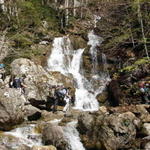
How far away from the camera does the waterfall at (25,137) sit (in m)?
10.6

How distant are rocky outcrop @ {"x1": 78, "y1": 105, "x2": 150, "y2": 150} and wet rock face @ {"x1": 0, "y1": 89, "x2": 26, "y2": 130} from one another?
3520 mm

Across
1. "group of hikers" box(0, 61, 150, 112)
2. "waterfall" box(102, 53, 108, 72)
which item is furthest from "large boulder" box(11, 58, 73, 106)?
"waterfall" box(102, 53, 108, 72)

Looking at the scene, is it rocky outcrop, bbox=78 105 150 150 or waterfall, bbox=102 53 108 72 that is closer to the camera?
rocky outcrop, bbox=78 105 150 150

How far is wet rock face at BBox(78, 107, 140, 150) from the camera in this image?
10708mm

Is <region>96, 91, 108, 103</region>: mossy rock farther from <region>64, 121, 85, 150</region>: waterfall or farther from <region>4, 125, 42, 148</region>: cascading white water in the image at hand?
<region>4, 125, 42, 148</region>: cascading white water

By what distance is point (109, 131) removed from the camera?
429 inches

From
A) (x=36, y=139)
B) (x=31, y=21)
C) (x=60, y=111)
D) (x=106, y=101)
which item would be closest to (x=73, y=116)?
(x=60, y=111)

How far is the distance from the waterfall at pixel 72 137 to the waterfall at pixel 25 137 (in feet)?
4.51

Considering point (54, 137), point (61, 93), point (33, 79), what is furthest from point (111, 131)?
point (33, 79)

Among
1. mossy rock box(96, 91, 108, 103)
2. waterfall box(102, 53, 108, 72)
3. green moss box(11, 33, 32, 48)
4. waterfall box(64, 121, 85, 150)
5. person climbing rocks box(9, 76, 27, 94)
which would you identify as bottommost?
waterfall box(64, 121, 85, 150)

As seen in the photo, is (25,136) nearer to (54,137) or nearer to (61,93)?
(54,137)

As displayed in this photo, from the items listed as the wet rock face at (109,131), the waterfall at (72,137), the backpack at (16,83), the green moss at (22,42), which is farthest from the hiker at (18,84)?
the green moss at (22,42)

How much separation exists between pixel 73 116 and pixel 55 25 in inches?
760

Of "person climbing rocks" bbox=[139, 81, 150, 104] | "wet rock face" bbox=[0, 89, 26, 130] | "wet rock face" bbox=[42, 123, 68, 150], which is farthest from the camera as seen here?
"person climbing rocks" bbox=[139, 81, 150, 104]
